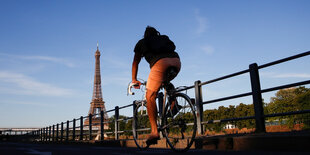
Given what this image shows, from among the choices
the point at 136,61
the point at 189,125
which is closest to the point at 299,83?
the point at 189,125

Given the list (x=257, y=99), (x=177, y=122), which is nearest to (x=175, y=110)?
(x=177, y=122)

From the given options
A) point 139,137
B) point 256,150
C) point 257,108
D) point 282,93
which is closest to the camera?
point 256,150

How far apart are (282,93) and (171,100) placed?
86.0 meters

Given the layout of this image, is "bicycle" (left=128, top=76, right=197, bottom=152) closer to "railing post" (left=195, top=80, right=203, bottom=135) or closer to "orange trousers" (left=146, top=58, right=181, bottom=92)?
"orange trousers" (left=146, top=58, right=181, bottom=92)

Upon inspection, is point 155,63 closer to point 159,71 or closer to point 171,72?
point 159,71

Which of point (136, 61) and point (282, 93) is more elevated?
point (282, 93)

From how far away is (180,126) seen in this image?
4.25m

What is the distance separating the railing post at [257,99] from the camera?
14.9 feet

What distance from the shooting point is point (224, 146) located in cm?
418

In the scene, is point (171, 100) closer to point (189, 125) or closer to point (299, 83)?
point (189, 125)

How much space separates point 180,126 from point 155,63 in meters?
0.90

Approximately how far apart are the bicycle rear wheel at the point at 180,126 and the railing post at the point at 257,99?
1111 mm

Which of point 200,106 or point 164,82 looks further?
point 200,106

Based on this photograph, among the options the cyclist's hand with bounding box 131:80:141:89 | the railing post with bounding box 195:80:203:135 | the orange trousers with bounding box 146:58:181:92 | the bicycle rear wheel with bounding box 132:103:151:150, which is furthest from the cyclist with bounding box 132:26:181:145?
the railing post with bounding box 195:80:203:135
